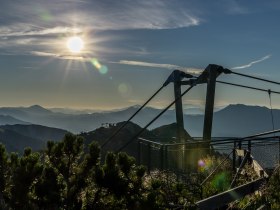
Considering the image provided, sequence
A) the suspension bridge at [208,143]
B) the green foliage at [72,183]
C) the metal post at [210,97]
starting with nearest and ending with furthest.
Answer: the green foliage at [72,183], the suspension bridge at [208,143], the metal post at [210,97]

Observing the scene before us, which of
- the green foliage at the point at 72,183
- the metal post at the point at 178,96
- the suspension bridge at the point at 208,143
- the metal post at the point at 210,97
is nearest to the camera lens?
the green foliage at the point at 72,183

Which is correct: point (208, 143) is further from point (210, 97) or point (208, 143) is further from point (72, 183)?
point (72, 183)

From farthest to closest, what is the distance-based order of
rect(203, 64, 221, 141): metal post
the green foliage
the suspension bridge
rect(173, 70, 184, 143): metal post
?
rect(173, 70, 184, 143): metal post
rect(203, 64, 221, 141): metal post
the suspension bridge
the green foliage

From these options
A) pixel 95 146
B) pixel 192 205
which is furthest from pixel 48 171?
A: pixel 192 205

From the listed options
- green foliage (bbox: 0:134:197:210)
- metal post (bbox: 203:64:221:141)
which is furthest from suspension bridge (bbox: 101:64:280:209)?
green foliage (bbox: 0:134:197:210)

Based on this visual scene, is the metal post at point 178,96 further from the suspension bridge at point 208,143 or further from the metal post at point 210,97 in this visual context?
the metal post at point 210,97

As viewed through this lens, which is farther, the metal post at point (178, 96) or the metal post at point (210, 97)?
the metal post at point (178, 96)

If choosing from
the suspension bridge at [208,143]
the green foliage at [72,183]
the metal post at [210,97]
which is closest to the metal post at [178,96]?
the suspension bridge at [208,143]

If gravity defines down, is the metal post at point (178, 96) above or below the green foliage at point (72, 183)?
above

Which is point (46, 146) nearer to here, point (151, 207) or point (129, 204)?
point (129, 204)

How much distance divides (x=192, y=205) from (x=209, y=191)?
6087mm

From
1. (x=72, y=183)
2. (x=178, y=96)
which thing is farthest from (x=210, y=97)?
(x=72, y=183)

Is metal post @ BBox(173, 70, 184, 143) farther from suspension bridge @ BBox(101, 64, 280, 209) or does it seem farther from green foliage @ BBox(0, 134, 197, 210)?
green foliage @ BBox(0, 134, 197, 210)

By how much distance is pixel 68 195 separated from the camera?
4.12 metres
